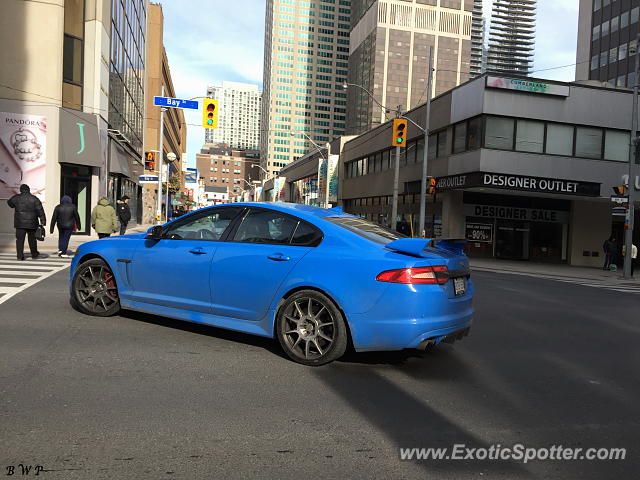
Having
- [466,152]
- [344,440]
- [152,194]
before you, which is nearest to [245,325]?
[344,440]

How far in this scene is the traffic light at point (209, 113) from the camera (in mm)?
21297

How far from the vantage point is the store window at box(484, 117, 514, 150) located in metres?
26.3

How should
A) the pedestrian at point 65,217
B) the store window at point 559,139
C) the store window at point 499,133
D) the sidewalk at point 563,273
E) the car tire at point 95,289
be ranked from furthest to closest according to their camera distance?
1. the store window at point 559,139
2. the store window at point 499,133
3. the sidewalk at point 563,273
4. the pedestrian at point 65,217
5. the car tire at point 95,289

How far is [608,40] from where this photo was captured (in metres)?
69.8

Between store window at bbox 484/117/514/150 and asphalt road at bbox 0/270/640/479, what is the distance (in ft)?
70.2

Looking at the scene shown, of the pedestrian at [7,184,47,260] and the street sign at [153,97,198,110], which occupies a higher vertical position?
the street sign at [153,97,198,110]

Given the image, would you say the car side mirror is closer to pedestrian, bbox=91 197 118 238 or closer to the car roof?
the car roof

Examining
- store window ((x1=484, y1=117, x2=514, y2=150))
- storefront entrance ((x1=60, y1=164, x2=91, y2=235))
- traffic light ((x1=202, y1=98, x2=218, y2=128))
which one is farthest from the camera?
store window ((x1=484, y1=117, x2=514, y2=150))

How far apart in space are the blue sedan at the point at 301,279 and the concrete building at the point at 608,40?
7079 centimetres

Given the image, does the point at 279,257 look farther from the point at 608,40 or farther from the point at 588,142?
the point at 608,40

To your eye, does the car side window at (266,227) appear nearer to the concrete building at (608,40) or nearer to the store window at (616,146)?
the store window at (616,146)

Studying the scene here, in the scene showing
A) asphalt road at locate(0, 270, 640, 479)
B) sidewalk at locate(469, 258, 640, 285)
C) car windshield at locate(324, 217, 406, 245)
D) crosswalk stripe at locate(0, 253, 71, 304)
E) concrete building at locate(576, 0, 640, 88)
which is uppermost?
concrete building at locate(576, 0, 640, 88)

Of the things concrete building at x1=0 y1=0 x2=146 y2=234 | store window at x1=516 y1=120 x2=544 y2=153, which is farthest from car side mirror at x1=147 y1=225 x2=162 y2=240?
store window at x1=516 y1=120 x2=544 y2=153

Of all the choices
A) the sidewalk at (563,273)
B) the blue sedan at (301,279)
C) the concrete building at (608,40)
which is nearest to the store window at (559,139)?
the sidewalk at (563,273)
